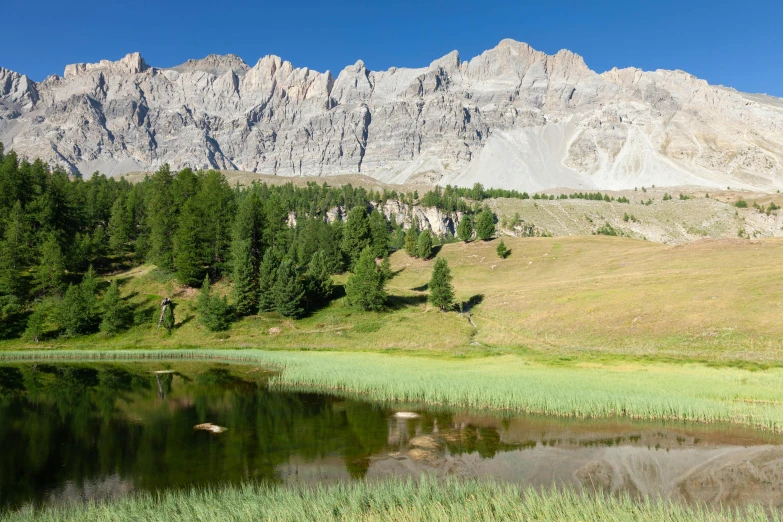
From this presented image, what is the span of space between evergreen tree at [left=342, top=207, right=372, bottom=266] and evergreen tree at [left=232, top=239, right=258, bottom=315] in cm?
4172

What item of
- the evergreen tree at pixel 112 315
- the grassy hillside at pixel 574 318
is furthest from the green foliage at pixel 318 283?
the evergreen tree at pixel 112 315

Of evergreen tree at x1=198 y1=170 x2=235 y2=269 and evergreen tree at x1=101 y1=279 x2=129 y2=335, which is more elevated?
evergreen tree at x1=198 y1=170 x2=235 y2=269

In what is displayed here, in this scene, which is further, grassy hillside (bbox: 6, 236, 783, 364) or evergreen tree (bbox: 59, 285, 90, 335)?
evergreen tree (bbox: 59, 285, 90, 335)

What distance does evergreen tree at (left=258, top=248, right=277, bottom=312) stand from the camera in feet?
246

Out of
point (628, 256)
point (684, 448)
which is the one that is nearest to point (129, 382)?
point (684, 448)

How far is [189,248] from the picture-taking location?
80188mm

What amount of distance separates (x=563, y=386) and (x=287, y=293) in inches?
2000

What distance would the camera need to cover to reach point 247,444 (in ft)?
76.1

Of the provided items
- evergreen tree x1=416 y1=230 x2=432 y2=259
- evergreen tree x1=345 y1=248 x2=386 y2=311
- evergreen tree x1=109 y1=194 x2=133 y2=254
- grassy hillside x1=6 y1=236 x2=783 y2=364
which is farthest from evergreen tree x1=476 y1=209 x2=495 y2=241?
evergreen tree x1=109 y1=194 x2=133 y2=254

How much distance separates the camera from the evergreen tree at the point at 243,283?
7427cm

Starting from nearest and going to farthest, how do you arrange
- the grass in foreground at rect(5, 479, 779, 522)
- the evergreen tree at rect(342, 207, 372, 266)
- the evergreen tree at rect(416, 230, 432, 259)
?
the grass in foreground at rect(5, 479, 779, 522) < the evergreen tree at rect(342, 207, 372, 266) < the evergreen tree at rect(416, 230, 432, 259)

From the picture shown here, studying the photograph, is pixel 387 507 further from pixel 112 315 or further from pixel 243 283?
pixel 112 315

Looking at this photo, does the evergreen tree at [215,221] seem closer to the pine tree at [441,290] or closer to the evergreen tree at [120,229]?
the evergreen tree at [120,229]

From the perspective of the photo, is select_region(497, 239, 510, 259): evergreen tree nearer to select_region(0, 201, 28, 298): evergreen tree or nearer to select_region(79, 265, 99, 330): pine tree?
select_region(79, 265, 99, 330): pine tree
